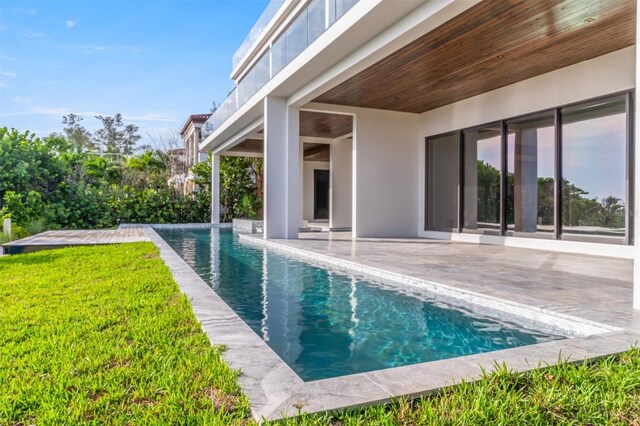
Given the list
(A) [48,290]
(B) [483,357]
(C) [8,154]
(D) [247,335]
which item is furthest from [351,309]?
(C) [8,154]

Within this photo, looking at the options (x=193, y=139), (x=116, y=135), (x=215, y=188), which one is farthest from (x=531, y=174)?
→ (x=116, y=135)

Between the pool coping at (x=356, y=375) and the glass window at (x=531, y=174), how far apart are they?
644cm

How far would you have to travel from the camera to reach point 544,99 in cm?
914

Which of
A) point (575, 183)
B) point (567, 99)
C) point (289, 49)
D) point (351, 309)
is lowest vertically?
point (351, 309)

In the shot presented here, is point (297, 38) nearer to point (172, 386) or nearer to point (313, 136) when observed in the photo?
point (313, 136)

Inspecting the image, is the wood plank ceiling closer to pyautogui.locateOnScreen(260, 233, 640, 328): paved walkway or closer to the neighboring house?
pyautogui.locateOnScreen(260, 233, 640, 328): paved walkway

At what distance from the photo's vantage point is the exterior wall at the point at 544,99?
7.76 m

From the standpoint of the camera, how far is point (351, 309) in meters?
4.68

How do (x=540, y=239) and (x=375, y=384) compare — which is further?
(x=540, y=239)

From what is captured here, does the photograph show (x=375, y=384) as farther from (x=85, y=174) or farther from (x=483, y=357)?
(x=85, y=174)

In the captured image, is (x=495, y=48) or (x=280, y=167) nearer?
A: (x=495, y=48)

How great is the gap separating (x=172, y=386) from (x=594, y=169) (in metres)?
8.58

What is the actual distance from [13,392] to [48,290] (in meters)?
3.26

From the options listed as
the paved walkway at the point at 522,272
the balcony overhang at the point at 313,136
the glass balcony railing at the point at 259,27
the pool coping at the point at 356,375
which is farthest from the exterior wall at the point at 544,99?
the glass balcony railing at the point at 259,27
